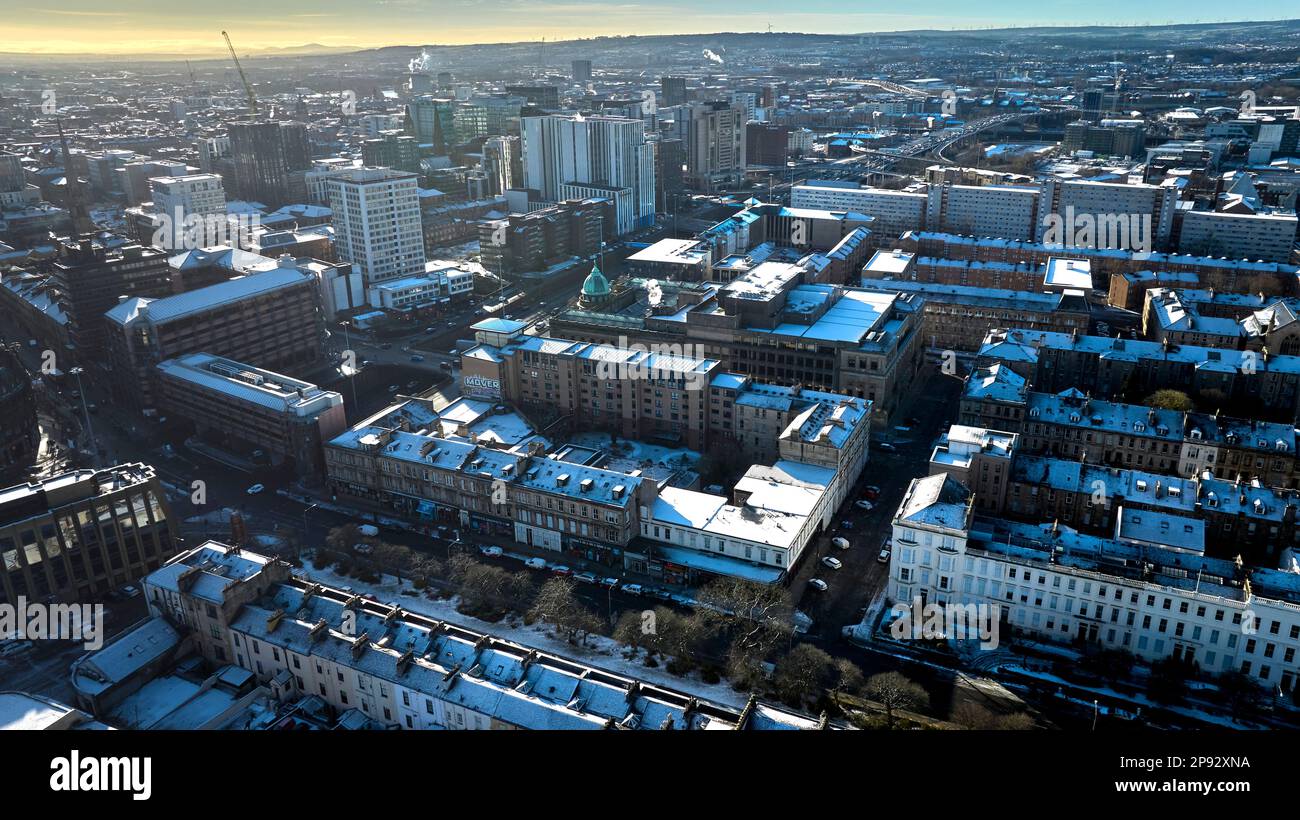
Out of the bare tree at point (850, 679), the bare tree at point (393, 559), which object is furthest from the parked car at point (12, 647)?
the bare tree at point (850, 679)

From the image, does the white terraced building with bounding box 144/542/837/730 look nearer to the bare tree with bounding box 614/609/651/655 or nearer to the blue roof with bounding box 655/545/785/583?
the bare tree with bounding box 614/609/651/655

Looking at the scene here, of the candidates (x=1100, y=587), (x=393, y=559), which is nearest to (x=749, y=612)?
(x=1100, y=587)

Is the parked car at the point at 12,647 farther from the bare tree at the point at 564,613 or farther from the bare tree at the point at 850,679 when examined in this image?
the bare tree at the point at 850,679

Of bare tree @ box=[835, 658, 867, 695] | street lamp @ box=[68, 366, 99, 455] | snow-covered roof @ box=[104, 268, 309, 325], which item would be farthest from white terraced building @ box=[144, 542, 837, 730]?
snow-covered roof @ box=[104, 268, 309, 325]

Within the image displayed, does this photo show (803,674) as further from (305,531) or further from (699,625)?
(305,531)
